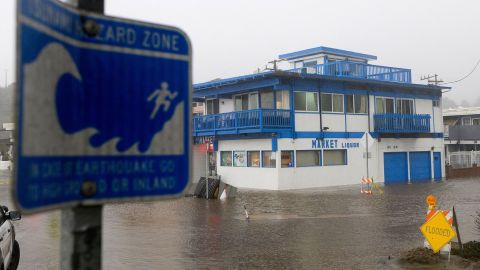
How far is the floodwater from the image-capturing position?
9633 mm

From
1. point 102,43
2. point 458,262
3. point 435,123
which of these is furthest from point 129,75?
point 435,123

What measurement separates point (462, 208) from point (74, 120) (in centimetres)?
1878

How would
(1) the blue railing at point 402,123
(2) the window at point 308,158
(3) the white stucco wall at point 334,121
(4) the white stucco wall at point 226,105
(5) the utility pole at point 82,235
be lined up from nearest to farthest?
(5) the utility pole at point 82,235 < (2) the window at point 308,158 < (3) the white stucco wall at point 334,121 < (4) the white stucco wall at point 226,105 < (1) the blue railing at point 402,123

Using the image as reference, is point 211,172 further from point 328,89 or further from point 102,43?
point 102,43

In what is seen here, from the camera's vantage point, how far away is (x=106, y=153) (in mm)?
1786

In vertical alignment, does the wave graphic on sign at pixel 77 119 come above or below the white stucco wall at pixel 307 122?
below

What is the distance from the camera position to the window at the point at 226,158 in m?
30.2

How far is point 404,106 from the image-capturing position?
3381 cm

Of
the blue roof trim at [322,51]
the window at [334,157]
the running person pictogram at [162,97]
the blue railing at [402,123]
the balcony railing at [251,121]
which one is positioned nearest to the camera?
the running person pictogram at [162,97]

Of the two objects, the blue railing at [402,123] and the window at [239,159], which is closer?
the window at [239,159]

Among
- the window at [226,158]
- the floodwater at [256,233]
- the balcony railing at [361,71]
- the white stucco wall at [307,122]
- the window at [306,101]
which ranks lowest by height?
the floodwater at [256,233]

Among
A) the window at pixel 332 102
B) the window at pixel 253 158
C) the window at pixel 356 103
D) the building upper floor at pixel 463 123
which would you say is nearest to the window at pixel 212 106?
the window at pixel 253 158

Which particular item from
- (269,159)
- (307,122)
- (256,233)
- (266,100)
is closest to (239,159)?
(269,159)

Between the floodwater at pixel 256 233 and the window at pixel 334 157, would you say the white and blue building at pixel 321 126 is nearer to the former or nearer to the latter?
the window at pixel 334 157
